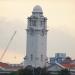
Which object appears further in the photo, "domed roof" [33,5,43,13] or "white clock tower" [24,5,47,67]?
"domed roof" [33,5,43,13]

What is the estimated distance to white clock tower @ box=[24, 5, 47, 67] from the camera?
150m

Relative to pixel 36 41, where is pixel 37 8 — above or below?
above

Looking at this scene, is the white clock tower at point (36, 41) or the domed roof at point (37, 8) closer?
the white clock tower at point (36, 41)

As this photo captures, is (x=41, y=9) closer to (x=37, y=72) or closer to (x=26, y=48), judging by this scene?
(x=26, y=48)

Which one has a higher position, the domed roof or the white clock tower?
the domed roof

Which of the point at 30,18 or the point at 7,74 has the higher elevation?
the point at 30,18

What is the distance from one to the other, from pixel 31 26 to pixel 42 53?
17.2 ft

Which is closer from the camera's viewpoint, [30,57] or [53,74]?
[53,74]

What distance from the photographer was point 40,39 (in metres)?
150

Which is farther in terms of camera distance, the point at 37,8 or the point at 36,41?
the point at 37,8

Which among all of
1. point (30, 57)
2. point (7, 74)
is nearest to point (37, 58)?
point (30, 57)

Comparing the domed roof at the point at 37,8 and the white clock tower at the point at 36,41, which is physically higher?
the domed roof at the point at 37,8

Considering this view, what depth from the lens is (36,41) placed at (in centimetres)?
14950

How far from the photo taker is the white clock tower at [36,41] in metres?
150
